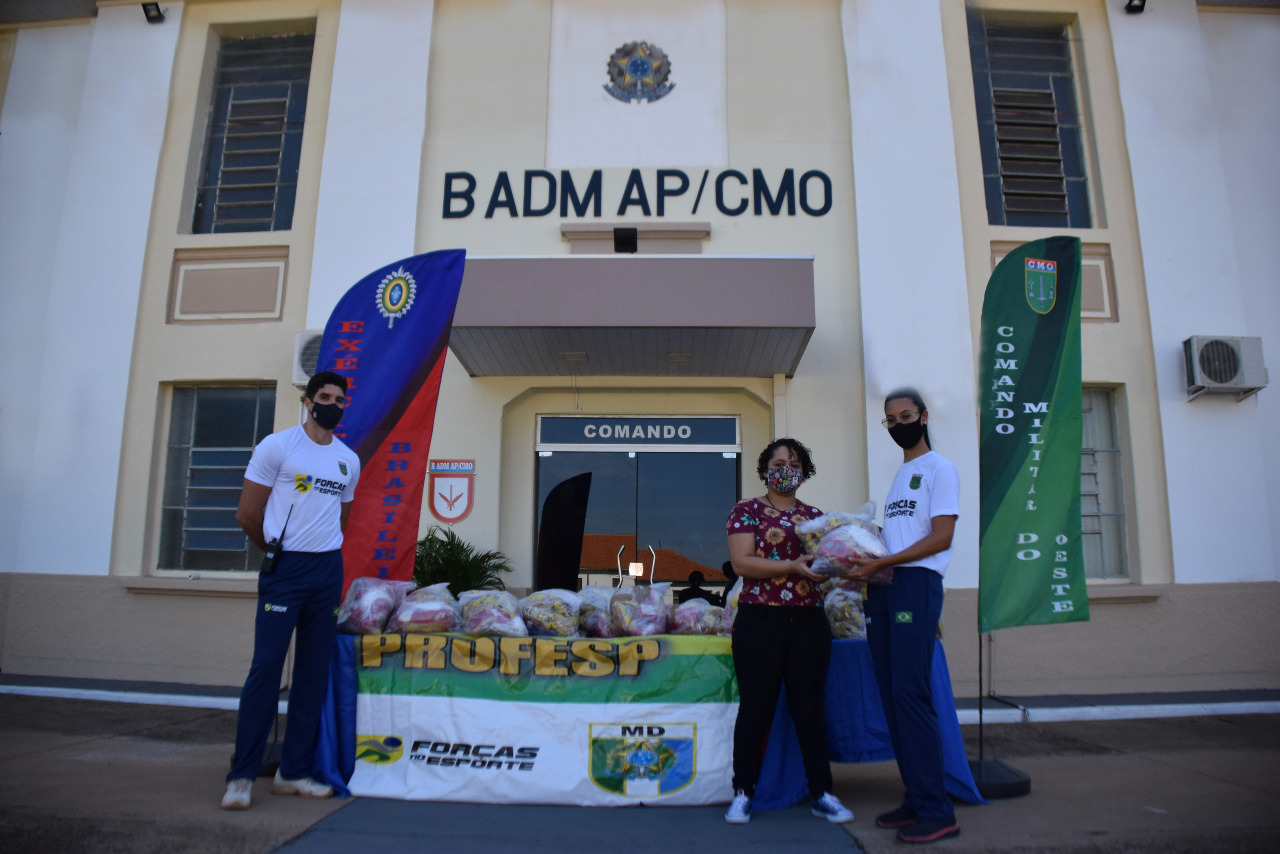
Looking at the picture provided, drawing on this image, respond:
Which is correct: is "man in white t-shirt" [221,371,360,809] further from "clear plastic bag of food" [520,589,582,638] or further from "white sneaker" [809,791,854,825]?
"white sneaker" [809,791,854,825]

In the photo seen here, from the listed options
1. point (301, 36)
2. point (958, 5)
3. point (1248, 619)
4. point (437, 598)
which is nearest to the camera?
point (437, 598)

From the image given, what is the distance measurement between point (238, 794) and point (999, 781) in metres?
3.88

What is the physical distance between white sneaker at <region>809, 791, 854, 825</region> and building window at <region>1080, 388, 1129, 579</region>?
5254 mm

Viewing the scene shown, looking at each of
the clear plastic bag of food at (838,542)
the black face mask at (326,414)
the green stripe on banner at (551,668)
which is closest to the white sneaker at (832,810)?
the green stripe on banner at (551,668)

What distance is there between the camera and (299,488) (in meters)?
3.77

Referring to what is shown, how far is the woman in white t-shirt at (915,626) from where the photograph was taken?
3369 millimetres

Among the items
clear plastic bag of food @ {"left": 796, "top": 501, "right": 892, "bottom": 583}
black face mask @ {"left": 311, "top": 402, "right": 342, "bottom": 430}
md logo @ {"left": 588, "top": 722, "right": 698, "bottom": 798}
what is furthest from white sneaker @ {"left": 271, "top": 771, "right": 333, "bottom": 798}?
clear plastic bag of food @ {"left": 796, "top": 501, "right": 892, "bottom": 583}

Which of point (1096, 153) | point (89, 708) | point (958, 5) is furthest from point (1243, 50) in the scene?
Answer: point (89, 708)

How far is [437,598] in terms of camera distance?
430 centimetres

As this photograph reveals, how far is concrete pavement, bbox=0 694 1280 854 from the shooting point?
3244 millimetres

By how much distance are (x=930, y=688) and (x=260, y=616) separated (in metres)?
3.31

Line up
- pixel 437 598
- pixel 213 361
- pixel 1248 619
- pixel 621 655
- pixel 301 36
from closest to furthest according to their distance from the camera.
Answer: pixel 621 655 < pixel 437 598 < pixel 1248 619 < pixel 213 361 < pixel 301 36

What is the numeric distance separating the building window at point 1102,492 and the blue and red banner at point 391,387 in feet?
21.5

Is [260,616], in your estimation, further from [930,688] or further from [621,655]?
[930,688]
